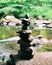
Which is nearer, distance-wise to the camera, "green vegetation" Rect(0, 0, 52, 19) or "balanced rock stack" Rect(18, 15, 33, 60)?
"balanced rock stack" Rect(18, 15, 33, 60)

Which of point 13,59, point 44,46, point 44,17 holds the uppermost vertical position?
point 13,59

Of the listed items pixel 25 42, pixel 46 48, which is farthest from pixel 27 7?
pixel 25 42

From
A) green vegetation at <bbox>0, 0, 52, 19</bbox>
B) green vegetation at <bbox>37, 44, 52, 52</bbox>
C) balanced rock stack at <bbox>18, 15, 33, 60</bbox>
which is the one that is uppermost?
balanced rock stack at <bbox>18, 15, 33, 60</bbox>

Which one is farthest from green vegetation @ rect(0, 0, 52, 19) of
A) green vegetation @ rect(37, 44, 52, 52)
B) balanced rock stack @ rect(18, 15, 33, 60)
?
balanced rock stack @ rect(18, 15, 33, 60)

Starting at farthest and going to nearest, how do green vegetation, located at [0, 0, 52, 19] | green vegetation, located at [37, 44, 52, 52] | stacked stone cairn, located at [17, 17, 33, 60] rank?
green vegetation, located at [0, 0, 52, 19], green vegetation, located at [37, 44, 52, 52], stacked stone cairn, located at [17, 17, 33, 60]

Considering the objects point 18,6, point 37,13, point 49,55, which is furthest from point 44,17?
point 49,55

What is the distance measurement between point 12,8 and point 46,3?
4355 mm

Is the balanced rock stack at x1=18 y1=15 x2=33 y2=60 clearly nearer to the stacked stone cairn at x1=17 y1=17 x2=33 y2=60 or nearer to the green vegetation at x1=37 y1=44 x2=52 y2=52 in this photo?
the stacked stone cairn at x1=17 y1=17 x2=33 y2=60

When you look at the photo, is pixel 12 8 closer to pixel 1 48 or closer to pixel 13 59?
pixel 1 48

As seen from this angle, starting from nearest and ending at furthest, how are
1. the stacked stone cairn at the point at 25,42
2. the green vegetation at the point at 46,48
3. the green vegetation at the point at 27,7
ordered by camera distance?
the stacked stone cairn at the point at 25,42
the green vegetation at the point at 46,48
the green vegetation at the point at 27,7

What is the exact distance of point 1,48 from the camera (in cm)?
1608

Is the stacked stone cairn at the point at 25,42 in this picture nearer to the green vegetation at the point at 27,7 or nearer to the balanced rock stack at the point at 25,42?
the balanced rock stack at the point at 25,42

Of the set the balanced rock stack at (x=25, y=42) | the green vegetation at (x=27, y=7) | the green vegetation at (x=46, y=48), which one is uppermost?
the balanced rock stack at (x=25, y=42)

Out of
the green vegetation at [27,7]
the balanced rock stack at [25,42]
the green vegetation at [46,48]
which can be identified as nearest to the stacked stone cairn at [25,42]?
the balanced rock stack at [25,42]
